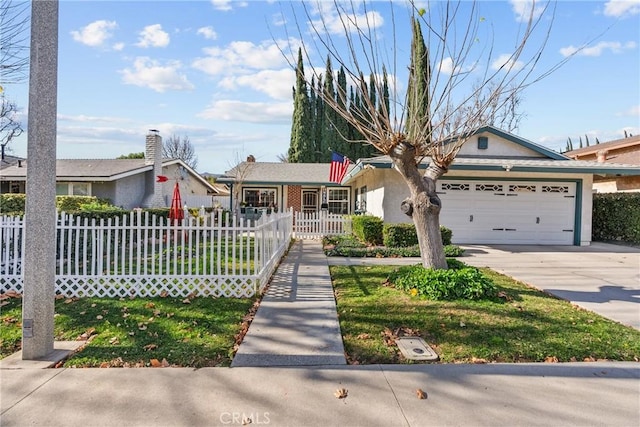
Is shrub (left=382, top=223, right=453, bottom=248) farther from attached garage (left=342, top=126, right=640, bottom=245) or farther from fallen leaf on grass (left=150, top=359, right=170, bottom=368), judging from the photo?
fallen leaf on grass (left=150, top=359, right=170, bottom=368)

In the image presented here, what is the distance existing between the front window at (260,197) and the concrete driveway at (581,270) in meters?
13.3

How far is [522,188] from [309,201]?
1276 cm

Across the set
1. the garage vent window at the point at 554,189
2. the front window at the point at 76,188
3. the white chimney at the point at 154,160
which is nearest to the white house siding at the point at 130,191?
the white chimney at the point at 154,160

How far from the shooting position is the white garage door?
14.4 m

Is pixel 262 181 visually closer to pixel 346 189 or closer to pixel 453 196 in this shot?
pixel 346 189

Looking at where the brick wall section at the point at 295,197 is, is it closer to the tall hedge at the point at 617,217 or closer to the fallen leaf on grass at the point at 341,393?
the tall hedge at the point at 617,217

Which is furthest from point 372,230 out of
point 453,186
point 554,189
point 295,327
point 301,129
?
point 301,129

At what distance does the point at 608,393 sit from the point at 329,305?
3.59 meters

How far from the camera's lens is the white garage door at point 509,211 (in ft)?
47.3

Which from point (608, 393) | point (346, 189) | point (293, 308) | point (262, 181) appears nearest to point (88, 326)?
point (293, 308)

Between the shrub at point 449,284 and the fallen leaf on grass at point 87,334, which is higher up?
the shrub at point 449,284

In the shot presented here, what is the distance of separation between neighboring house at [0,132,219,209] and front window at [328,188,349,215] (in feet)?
32.6

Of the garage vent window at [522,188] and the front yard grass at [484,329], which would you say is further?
the garage vent window at [522,188]

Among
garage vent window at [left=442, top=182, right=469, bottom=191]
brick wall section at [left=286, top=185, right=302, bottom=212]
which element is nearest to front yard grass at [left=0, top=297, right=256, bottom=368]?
garage vent window at [left=442, top=182, right=469, bottom=191]
